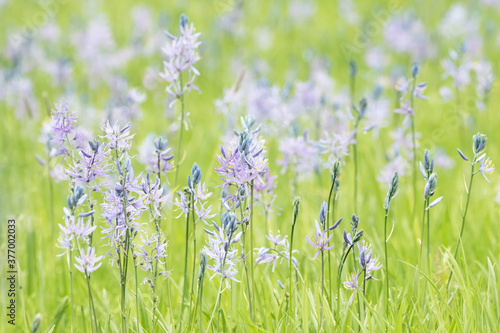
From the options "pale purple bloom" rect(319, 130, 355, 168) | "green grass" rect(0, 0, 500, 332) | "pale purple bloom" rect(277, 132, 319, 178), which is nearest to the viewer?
"green grass" rect(0, 0, 500, 332)

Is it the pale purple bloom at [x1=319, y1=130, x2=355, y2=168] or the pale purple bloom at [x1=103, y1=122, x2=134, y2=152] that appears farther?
the pale purple bloom at [x1=319, y1=130, x2=355, y2=168]

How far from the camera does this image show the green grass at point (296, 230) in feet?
8.03

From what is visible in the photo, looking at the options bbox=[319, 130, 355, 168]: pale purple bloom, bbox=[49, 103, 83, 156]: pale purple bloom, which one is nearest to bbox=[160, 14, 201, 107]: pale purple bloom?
bbox=[49, 103, 83, 156]: pale purple bloom

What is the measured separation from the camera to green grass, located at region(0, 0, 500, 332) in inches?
96.4

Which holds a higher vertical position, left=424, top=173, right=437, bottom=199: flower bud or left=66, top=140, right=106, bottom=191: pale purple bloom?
left=66, top=140, right=106, bottom=191: pale purple bloom

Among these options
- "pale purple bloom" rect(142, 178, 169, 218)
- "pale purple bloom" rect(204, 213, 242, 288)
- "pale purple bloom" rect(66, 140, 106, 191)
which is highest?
"pale purple bloom" rect(66, 140, 106, 191)

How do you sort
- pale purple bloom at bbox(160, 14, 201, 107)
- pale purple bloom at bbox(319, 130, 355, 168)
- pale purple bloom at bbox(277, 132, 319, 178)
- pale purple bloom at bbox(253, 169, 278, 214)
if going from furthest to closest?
pale purple bloom at bbox(277, 132, 319, 178), pale purple bloom at bbox(319, 130, 355, 168), pale purple bloom at bbox(253, 169, 278, 214), pale purple bloom at bbox(160, 14, 201, 107)

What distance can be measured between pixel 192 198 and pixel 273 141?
4.18m

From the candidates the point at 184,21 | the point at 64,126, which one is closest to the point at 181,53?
the point at 184,21

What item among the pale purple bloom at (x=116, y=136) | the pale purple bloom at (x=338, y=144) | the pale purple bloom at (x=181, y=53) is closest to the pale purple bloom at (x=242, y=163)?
the pale purple bloom at (x=116, y=136)

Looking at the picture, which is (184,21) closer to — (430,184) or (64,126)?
(64,126)

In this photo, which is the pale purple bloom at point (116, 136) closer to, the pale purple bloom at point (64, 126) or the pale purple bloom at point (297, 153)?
the pale purple bloom at point (64, 126)

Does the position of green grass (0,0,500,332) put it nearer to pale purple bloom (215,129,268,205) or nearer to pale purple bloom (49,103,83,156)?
pale purple bloom (215,129,268,205)

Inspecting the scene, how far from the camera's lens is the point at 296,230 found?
379 centimetres
